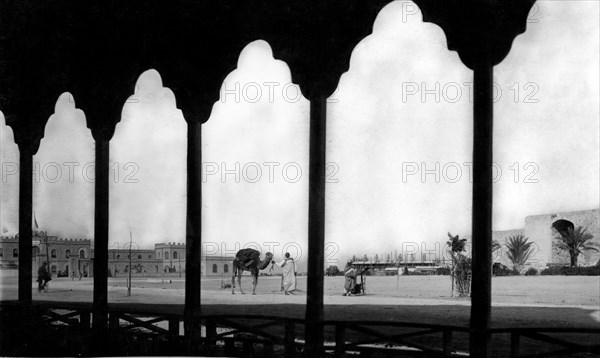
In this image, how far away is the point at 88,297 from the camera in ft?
32.3

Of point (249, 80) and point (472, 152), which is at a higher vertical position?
point (249, 80)

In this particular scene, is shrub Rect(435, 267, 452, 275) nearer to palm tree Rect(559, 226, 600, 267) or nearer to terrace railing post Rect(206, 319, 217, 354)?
palm tree Rect(559, 226, 600, 267)

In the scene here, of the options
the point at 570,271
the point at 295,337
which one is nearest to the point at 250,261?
the point at 295,337

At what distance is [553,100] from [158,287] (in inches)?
288

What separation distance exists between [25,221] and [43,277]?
1.16 m

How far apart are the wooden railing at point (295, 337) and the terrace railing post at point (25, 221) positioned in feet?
1.11

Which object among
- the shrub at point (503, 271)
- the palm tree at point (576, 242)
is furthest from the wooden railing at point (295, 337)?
the shrub at point (503, 271)

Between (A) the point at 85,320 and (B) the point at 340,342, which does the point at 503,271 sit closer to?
(A) the point at 85,320

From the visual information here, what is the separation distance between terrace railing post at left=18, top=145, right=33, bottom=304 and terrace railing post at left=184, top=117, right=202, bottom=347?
129 inches

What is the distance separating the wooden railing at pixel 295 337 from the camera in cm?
566

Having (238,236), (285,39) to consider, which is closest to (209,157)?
(238,236)

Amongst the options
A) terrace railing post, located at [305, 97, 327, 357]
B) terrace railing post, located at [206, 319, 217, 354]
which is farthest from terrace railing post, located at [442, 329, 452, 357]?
terrace railing post, located at [206, 319, 217, 354]

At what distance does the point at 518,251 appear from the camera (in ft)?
99.5

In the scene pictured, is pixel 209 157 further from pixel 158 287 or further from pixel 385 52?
pixel 158 287
